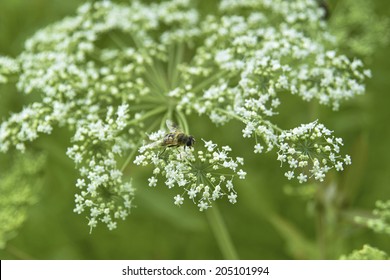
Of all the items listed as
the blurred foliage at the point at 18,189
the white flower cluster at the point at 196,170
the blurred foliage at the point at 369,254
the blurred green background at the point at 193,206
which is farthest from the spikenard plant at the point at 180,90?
the blurred green background at the point at 193,206

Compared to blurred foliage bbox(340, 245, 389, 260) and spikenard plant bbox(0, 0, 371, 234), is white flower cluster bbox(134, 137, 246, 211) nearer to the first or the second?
spikenard plant bbox(0, 0, 371, 234)

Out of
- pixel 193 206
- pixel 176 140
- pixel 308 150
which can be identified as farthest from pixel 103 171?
pixel 193 206

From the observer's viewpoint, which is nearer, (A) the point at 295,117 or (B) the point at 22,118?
(B) the point at 22,118

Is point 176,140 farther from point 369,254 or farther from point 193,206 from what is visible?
point 193,206

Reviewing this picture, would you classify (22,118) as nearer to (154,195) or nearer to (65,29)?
(65,29)

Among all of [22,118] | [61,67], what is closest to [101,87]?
[61,67]

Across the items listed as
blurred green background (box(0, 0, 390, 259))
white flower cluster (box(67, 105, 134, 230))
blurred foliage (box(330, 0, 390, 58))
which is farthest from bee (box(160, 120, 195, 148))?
blurred foliage (box(330, 0, 390, 58))
